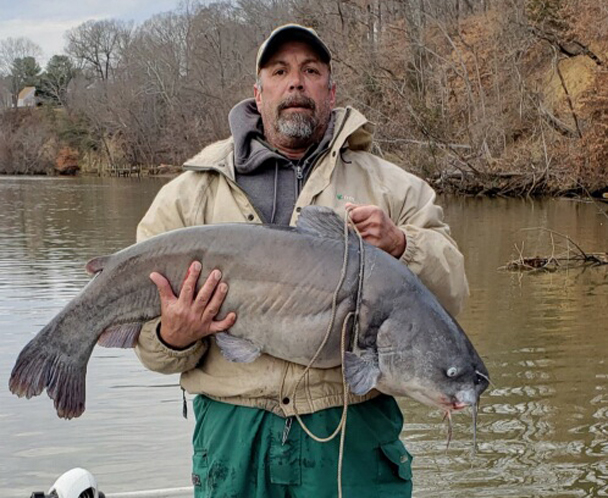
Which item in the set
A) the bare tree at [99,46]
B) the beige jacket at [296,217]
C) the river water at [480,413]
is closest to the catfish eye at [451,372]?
the beige jacket at [296,217]

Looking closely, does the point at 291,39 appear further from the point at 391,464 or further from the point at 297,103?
the point at 391,464

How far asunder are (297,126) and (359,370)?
101 cm

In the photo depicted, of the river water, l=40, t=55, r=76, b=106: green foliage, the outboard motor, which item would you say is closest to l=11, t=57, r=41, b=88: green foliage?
l=40, t=55, r=76, b=106: green foliage

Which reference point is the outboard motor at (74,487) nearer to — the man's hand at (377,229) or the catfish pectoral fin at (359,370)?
the catfish pectoral fin at (359,370)

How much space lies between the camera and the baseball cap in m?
3.22

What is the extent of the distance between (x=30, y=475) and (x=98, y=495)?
2.72 m

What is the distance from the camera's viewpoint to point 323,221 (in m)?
2.81

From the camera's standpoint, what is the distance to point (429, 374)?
2.68m

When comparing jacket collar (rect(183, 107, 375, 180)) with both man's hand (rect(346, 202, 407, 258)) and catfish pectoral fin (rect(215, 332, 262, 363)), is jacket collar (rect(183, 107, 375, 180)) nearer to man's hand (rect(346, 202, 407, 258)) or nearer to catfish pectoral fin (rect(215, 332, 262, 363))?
man's hand (rect(346, 202, 407, 258))

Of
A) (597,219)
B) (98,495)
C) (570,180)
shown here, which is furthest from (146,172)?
(98,495)

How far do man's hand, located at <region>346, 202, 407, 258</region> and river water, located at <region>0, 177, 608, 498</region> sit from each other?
341 centimetres

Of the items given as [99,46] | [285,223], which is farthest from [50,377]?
[99,46]

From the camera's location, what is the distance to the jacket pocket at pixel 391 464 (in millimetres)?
2965

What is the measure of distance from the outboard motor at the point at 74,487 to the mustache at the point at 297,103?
6.88 ft
